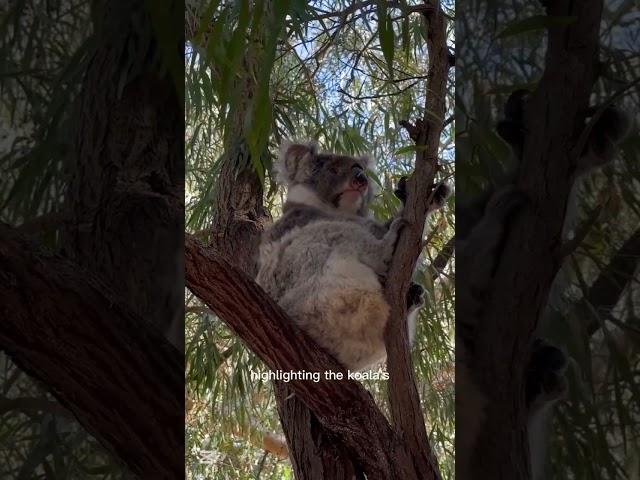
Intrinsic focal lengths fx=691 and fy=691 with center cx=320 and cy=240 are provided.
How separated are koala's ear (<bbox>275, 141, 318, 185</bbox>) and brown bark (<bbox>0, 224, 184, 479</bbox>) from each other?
36.7 inches

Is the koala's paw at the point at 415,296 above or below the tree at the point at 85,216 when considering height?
above

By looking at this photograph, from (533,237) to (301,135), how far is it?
0.81 metres

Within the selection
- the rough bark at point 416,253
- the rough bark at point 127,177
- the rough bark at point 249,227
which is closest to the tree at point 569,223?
the rough bark at point 127,177

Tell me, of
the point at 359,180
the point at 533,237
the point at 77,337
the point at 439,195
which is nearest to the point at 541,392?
the point at 533,237

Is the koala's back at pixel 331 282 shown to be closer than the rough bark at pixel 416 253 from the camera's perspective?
No

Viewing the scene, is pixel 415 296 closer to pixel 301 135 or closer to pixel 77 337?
pixel 301 135

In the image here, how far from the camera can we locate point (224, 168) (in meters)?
1.32

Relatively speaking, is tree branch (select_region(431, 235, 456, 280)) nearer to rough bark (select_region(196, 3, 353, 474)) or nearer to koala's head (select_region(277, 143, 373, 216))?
koala's head (select_region(277, 143, 373, 216))

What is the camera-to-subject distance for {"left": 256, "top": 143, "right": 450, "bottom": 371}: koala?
4.74 ft

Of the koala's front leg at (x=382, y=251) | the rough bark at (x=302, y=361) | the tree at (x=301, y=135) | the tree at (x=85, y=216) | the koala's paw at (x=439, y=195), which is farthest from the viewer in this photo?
the koala's front leg at (x=382, y=251)

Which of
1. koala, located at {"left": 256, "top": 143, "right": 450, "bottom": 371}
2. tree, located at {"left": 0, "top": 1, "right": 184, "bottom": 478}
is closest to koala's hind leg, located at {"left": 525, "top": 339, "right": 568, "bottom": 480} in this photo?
tree, located at {"left": 0, "top": 1, "right": 184, "bottom": 478}

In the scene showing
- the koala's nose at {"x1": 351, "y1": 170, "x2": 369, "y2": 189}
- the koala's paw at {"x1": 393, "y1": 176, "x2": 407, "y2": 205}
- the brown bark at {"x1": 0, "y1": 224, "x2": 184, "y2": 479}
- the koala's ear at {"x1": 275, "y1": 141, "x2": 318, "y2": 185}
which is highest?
the koala's ear at {"x1": 275, "y1": 141, "x2": 318, "y2": 185}

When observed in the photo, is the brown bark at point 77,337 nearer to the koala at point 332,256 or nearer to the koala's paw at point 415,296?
the koala at point 332,256

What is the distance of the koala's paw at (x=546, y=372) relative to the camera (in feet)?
1.83
